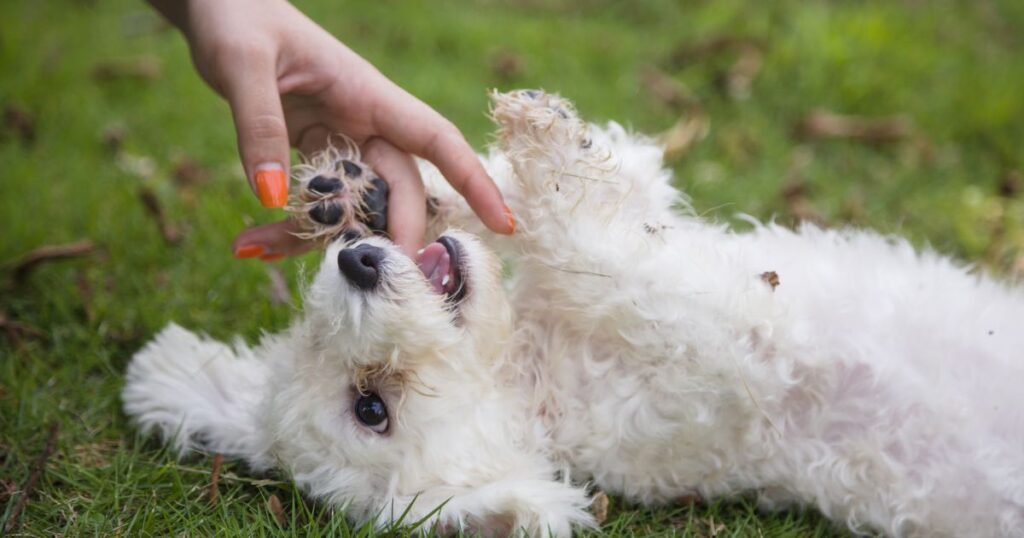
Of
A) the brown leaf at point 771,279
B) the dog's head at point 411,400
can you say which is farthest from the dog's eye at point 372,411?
the brown leaf at point 771,279

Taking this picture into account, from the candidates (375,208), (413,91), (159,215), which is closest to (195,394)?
(375,208)

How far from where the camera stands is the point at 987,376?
2619 millimetres

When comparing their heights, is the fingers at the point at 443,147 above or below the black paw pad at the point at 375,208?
above

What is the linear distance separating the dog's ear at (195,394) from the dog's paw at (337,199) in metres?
0.50

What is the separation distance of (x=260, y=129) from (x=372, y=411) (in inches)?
33.5

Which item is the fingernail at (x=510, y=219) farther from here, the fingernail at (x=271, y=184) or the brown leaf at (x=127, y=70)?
the brown leaf at (x=127, y=70)

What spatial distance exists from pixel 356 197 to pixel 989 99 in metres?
4.45

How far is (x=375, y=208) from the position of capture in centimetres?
265

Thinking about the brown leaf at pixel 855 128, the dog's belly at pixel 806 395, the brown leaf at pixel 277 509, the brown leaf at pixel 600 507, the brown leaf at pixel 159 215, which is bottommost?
the brown leaf at pixel 159 215

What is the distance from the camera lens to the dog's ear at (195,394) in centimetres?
279

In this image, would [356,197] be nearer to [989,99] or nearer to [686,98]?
[686,98]

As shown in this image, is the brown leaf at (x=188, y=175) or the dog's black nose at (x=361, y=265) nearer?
the dog's black nose at (x=361, y=265)

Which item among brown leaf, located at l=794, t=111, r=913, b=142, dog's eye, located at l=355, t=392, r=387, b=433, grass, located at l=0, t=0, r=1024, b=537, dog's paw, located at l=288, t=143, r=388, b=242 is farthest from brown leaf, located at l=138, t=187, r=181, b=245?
brown leaf, located at l=794, t=111, r=913, b=142

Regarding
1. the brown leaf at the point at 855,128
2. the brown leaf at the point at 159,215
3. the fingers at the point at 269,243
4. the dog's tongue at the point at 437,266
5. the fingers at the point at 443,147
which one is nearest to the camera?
the dog's tongue at the point at 437,266
